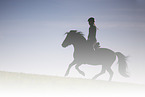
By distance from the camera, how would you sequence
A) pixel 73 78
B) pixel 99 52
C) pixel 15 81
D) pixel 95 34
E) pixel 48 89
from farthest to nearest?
pixel 99 52, pixel 95 34, pixel 73 78, pixel 15 81, pixel 48 89

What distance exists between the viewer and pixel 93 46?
13523 millimetres

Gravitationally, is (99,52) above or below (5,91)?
above

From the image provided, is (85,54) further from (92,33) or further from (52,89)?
(52,89)

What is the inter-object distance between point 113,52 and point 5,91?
7.99m

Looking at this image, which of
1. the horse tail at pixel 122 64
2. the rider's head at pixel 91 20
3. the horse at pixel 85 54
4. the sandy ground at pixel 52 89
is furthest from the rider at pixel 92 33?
the sandy ground at pixel 52 89

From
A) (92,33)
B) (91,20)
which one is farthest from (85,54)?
(91,20)

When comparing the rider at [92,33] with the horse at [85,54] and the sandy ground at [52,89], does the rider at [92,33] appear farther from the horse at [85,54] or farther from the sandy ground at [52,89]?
the sandy ground at [52,89]

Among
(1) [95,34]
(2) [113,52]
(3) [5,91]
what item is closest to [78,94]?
(3) [5,91]

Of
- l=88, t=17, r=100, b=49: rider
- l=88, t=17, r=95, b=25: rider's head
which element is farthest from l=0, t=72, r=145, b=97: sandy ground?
l=88, t=17, r=95, b=25: rider's head

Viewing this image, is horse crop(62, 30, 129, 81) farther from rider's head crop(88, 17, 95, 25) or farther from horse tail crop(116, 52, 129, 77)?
rider's head crop(88, 17, 95, 25)

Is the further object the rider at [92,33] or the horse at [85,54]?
the horse at [85,54]

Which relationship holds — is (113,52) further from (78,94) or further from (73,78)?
(78,94)

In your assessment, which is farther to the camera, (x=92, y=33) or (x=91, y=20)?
(x=91, y=20)

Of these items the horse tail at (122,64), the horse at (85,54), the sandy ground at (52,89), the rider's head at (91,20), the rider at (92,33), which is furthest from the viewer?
the horse tail at (122,64)
